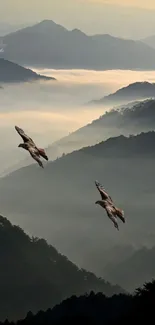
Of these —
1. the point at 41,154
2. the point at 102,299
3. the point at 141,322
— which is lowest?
the point at 141,322

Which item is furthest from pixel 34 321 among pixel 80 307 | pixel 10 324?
pixel 80 307

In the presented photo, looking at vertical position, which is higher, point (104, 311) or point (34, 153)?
point (104, 311)

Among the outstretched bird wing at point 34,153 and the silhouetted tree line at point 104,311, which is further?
the silhouetted tree line at point 104,311

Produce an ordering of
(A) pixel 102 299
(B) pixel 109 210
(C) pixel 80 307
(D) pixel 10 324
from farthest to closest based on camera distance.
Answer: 1. (A) pixel 102 299
2. (C) pixel 80 307
3. (D) pixel 10 324
4. (B) pixel 109 210

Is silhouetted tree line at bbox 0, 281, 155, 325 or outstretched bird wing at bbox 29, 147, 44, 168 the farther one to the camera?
silhouetted tree line at bbox 0, 281, 155, 325

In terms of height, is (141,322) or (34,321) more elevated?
(34,321)

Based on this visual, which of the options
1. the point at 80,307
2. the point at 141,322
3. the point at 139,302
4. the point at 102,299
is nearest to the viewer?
the point at 141,322

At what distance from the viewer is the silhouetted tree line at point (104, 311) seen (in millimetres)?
88250

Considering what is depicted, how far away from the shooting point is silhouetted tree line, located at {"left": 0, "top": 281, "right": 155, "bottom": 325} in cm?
8825

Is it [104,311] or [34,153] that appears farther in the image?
[104,311]

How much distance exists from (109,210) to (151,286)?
59024 millimetres

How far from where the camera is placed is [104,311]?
405 ft

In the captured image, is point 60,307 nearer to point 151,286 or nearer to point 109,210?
point 151,286

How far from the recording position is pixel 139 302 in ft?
315
